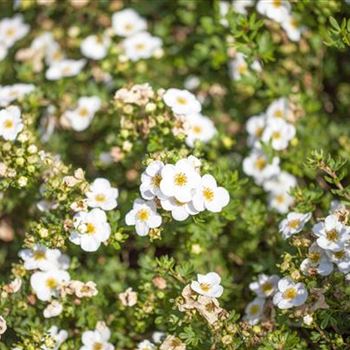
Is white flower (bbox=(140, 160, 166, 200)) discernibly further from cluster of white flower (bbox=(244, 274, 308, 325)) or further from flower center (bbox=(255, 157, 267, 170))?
flower center (bbox=(255, 157, 267, 170))

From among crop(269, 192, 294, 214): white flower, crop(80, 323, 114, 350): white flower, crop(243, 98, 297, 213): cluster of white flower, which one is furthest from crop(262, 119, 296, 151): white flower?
crop(80, 323, 114, 350): white flower

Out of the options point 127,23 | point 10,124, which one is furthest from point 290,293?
point 127,23

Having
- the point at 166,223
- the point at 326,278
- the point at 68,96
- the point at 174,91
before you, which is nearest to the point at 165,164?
the point at 166,223

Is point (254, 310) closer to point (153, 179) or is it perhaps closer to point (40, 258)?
point (153, 179)

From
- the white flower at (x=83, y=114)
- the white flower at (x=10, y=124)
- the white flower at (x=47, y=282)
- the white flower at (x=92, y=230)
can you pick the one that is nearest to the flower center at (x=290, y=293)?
the white flower at (x=92, y=230)

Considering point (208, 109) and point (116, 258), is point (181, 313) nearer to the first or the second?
point (116, 258)

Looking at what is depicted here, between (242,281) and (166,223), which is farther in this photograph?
(242,281)

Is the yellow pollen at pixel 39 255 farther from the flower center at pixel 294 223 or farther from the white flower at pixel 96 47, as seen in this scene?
the white flower at pixel 96 47
